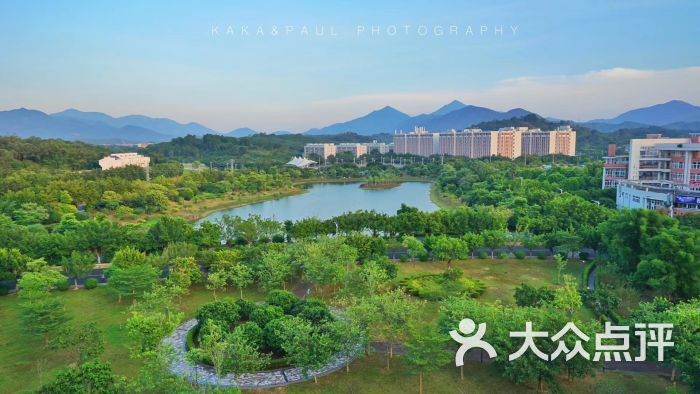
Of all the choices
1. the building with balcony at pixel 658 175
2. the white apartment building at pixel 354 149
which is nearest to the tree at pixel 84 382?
the building with balcony at pixel 658 175

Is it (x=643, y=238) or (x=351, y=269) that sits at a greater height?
(x=643, y=238)

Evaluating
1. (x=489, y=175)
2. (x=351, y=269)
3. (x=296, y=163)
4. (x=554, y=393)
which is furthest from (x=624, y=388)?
(x=296, y=163)

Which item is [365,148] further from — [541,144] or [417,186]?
[417,186]

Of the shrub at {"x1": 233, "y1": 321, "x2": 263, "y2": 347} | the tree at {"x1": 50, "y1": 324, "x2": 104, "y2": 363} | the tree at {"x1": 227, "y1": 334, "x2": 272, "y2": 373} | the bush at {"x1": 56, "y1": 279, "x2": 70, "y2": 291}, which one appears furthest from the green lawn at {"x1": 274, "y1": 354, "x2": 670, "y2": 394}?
the bush at {"x1": 56, "y1": 279, "x2": 70, "y2": 291}

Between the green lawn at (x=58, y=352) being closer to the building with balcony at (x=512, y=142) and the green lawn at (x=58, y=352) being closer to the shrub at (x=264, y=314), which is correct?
the shrub at (x=264, y=314)

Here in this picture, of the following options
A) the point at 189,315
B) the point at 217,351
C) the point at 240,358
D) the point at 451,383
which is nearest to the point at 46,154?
the point at 189,315

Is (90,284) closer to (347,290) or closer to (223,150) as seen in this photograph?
(347,290)

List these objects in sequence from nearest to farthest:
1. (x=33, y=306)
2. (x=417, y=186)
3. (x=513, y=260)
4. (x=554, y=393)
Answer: (x=554, y=393) < (x=33, y=306) < (x=513, y=260) < (x=417, y=186)
